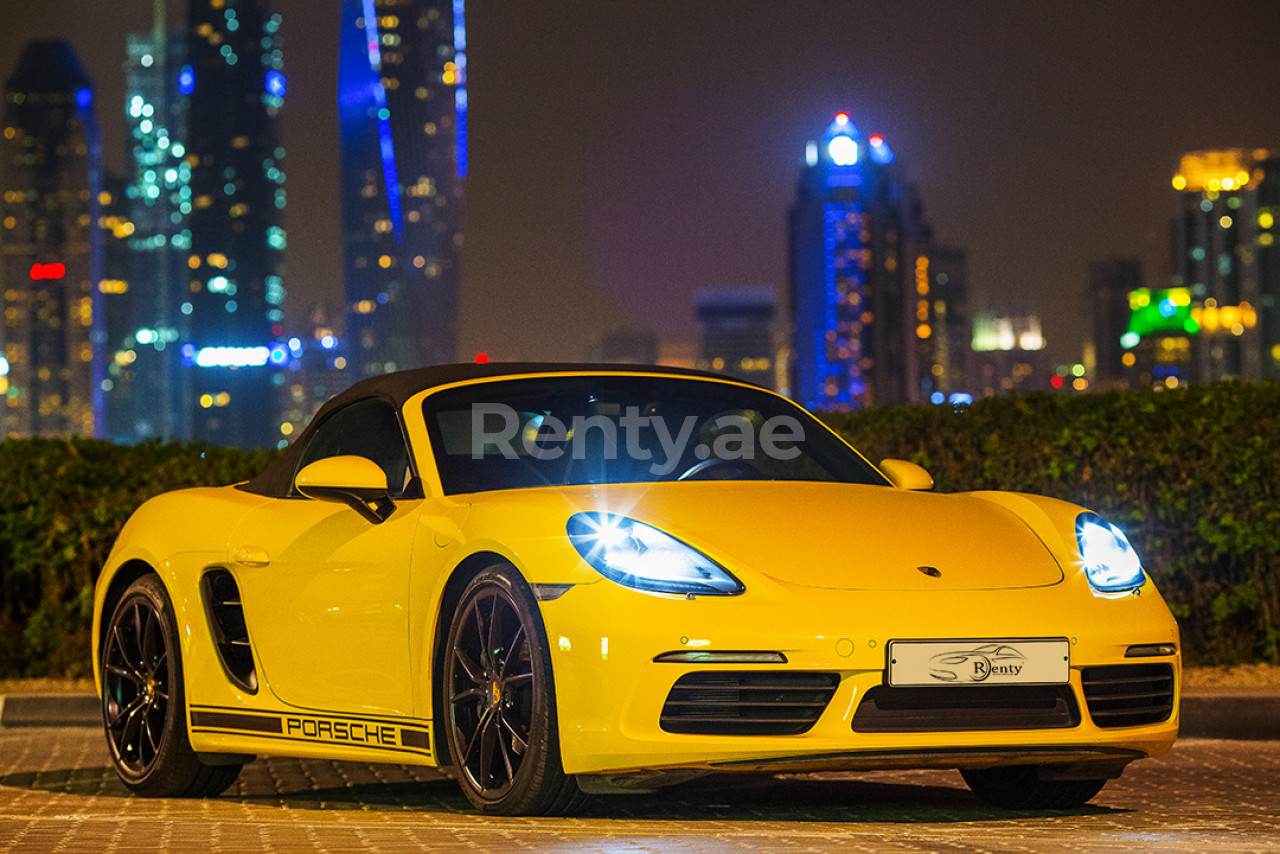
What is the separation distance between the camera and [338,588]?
629 centimetres

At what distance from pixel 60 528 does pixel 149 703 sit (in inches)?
195

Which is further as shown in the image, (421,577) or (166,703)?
(166,703)

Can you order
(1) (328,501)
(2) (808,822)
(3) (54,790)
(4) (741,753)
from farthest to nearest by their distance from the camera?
1. (3) (54,790)
2. (1) (328,501)
3. (2) (808,822)
4. (4) (741,753)

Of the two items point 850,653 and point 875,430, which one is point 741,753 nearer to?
A: point 850,653

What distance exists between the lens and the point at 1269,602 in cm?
1069

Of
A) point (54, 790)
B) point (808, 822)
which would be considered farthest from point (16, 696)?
point (808, 822)

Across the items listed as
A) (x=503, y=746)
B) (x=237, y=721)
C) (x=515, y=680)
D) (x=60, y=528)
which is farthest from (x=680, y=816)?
(x=60, y=528)

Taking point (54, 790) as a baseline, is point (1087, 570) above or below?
above

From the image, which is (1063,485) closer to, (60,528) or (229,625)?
(229,625)

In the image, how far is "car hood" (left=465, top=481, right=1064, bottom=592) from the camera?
17.8ft

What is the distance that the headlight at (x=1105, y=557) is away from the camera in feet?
18.8

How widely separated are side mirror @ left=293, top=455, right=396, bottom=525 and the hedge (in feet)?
18.2

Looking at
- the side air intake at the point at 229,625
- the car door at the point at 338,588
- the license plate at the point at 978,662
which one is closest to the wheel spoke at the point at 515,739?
the car door at the point at 338,588

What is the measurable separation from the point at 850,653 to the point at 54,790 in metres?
3.59
